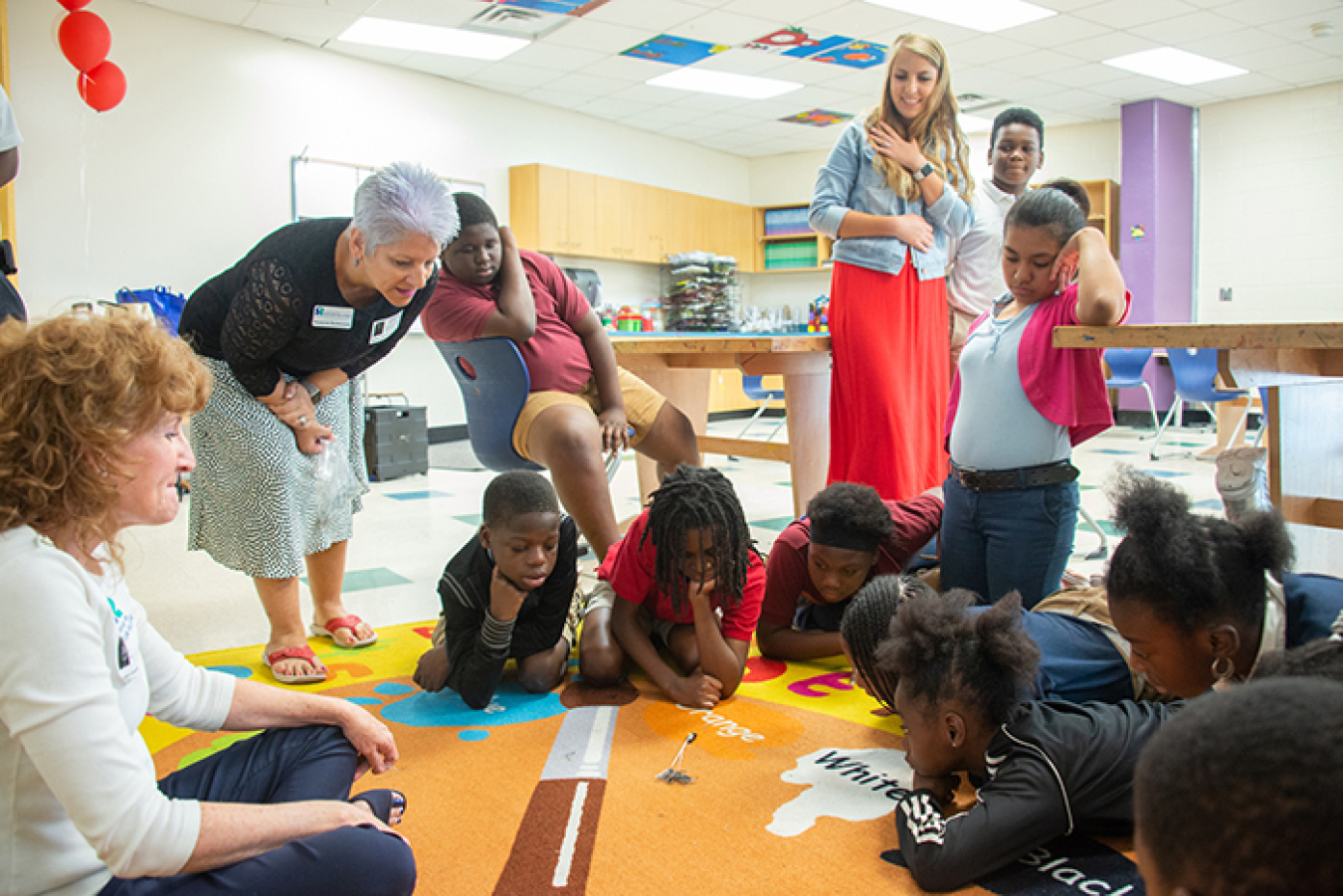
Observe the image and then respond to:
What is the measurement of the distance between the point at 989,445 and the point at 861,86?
21.7 feet

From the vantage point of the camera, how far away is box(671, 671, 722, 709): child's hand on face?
1.88 meters

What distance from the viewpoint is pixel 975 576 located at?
2016 mm

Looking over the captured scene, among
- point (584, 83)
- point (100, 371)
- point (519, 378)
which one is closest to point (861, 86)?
point (584, 83)

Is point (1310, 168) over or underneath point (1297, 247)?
over

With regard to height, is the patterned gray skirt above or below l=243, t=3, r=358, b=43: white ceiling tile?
below

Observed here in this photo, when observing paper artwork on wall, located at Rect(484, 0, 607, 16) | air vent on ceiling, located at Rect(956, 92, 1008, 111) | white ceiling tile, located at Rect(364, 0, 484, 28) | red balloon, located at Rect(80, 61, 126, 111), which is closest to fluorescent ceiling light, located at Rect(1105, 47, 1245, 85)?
air vent on ceiling, located at Rect(956, 92, 1008, 111)

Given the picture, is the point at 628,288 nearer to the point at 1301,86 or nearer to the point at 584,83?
the point at 584,83

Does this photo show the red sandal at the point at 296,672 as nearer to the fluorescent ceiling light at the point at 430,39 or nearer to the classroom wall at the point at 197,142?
the classroom wall at the point at 197,142

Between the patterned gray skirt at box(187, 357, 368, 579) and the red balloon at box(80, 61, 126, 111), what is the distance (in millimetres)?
3091

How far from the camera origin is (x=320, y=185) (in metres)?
6.64

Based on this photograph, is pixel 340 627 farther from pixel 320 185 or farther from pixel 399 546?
pixel 320 185

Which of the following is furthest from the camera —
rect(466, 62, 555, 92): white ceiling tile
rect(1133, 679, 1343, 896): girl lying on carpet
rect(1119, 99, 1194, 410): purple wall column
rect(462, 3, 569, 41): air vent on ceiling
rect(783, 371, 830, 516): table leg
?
rect(1119, 99, 1194, 410): purple wall column

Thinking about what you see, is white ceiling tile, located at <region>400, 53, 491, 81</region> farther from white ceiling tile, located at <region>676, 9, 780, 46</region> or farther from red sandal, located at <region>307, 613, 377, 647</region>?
red sandal, located at <region>307, 613, 377, 647</region>

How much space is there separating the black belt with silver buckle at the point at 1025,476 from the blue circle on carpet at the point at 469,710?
39.3 inches
